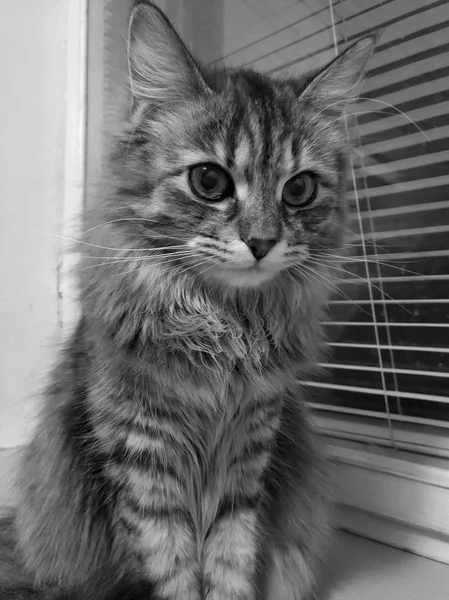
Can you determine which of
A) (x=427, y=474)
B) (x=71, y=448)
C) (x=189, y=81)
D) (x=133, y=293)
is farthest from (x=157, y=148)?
(x=427, y=474)

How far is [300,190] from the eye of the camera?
978 mm

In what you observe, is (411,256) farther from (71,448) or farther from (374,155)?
(71,448)

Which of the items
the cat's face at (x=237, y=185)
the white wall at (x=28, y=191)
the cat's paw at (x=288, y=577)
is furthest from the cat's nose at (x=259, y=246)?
the white wall at (x=28, y=191)

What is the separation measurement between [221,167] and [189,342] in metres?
0.31

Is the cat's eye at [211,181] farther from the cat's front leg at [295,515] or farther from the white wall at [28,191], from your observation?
the white wall at [28,191]

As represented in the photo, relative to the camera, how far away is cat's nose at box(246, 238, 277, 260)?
0.84m

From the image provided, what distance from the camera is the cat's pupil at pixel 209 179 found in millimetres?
898

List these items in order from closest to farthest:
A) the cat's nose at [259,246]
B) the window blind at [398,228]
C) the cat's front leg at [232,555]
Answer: the cat's nose at [259,246] < the cat's front leg at [232,555] < the window blind at [398,228]

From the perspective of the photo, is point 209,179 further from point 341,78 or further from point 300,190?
point 341,78

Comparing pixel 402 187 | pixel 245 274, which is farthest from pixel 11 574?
pixel 402 187

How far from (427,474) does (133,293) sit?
2.72 feet

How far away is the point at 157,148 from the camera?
94 centimetres

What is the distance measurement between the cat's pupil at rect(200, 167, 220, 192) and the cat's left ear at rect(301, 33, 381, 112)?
292mm

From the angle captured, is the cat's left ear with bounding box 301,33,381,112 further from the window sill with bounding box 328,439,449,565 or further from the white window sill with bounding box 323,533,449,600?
the white window sill with bounding box 323,533,449,600
